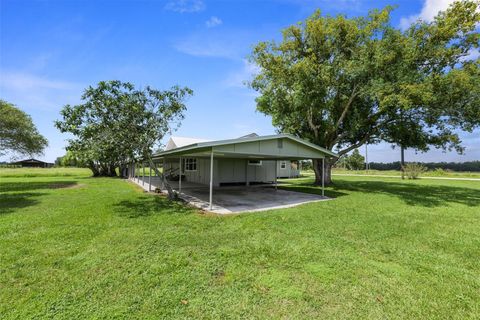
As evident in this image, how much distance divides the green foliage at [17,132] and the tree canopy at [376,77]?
1991 centimetres

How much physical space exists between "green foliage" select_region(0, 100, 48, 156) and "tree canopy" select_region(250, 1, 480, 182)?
19.9 meters

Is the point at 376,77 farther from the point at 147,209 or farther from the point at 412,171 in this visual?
the point at 412,171

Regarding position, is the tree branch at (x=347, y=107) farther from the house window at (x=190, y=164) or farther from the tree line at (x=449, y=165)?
the tree line at (x=449, y=165)

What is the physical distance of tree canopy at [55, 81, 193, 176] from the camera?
8695 millimetres

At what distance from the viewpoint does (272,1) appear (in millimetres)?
10570

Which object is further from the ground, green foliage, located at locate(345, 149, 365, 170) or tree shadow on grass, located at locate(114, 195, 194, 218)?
green foliage, located at locate(345, 149, 365, 170)

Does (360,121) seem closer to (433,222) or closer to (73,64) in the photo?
(433,222)

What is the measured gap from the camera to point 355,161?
52.0 meters

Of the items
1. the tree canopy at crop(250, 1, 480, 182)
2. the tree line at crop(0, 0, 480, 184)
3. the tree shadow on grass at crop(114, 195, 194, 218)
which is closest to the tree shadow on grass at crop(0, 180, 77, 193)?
the tree line at crop(0, 0, 480, 184)

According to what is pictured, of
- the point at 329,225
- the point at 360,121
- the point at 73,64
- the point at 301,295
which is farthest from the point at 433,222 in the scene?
the point at 73,64

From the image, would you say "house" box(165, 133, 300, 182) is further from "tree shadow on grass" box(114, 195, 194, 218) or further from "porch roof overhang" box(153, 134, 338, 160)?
"tree shadow on grass" box(114, 195, 194, 218)

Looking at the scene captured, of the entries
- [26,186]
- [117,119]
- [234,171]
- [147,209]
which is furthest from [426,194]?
[26,186]

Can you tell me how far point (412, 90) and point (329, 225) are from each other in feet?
28.3

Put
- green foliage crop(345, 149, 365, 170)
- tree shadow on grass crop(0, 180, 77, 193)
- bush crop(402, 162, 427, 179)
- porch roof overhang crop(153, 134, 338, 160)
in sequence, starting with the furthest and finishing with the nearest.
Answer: green foliage crop(345, 149, 365, 170) → bush crop(402, 162, 427, 179) → tree shadow on grass crop(0, 180, 77, 193) → porch roof overhang crop(153, 134, 338, 160)
